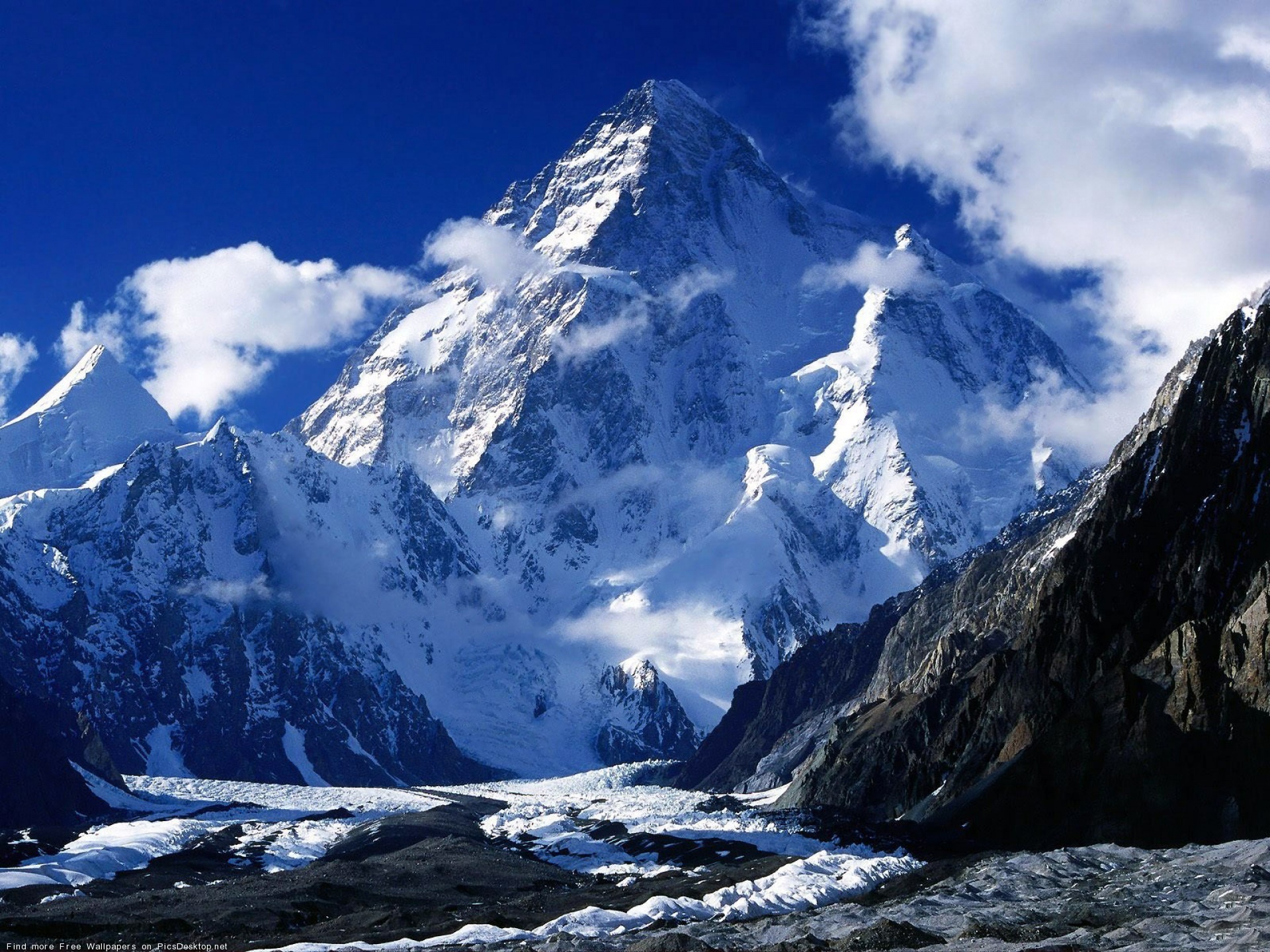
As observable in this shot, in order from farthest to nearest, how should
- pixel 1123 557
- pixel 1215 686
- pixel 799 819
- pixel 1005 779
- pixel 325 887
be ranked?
pixel 799 819 < pixel 1123 557 < pixel 1005 779 < pixel 325 887 < pixel 1215 686

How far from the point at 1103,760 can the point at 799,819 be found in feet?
151

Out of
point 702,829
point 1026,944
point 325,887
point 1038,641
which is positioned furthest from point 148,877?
point 1026,944

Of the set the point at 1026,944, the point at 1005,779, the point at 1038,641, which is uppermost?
the point at 1038,641

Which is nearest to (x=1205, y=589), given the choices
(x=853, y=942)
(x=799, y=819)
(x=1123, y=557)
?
(x=1123, y=557)

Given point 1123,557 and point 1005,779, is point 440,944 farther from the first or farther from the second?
point 1123,557

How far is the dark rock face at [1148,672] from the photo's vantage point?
11844cm

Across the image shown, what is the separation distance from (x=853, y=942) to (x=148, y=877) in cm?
10322

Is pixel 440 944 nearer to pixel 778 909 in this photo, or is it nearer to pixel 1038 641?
pixel 778 909

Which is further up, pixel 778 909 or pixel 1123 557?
pixel 1123 557

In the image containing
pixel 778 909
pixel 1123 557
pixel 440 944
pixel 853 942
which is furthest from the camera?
pixel 1123 557

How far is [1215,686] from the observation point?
12106cm

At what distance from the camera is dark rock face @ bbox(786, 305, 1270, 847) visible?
11844cm

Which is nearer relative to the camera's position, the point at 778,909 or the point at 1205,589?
the point at 778,909

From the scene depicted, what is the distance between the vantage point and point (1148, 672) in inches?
5202
